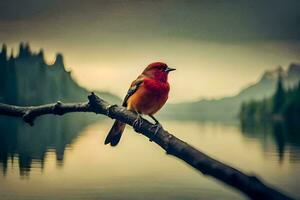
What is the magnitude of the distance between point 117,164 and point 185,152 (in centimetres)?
119

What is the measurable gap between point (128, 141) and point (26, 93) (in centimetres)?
64

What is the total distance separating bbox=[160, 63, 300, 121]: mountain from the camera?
2607 mm

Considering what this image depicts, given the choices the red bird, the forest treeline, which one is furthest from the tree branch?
the forest treeline

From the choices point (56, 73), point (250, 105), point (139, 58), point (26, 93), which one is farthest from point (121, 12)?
point (250, 105)

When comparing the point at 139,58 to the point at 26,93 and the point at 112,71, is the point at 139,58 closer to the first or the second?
the point at 112,71

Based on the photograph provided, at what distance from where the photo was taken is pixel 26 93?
8.70 feet

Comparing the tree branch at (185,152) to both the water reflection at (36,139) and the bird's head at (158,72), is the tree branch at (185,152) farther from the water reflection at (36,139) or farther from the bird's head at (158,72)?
the water reflection at (36,139)

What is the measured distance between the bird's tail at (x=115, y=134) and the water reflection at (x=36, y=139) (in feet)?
0.51

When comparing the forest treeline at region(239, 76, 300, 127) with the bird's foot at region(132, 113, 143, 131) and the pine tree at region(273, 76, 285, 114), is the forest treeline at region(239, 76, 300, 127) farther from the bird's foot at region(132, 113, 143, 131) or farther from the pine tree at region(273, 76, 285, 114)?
the bird's foot at region(132, 113, 143, 131)

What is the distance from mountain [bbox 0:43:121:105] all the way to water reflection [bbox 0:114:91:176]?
0.11 metres

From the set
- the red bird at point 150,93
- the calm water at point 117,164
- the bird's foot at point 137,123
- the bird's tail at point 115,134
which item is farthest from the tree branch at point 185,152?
the calm water at point 117,164

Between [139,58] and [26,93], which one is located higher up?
[139,58]

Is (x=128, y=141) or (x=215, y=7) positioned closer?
(x=128, y=141)

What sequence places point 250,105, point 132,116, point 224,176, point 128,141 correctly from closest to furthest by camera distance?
point 224,176
point 132,116
point 128,141
point 250,105
